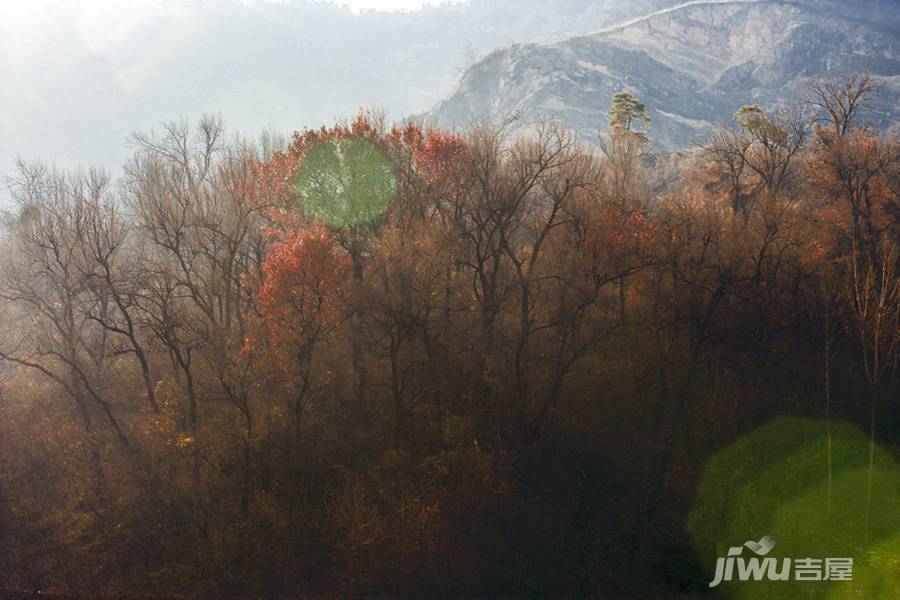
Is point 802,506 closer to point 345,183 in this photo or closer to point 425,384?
point 425,384

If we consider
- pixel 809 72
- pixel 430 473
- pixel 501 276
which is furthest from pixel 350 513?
pixel 809 72

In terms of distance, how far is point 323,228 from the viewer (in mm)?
28406

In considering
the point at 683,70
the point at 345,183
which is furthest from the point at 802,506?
the point at 683,70

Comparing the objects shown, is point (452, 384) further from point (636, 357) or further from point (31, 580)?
point (31, 580)

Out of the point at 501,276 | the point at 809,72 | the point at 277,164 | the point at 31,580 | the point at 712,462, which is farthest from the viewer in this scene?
the point at 809,72

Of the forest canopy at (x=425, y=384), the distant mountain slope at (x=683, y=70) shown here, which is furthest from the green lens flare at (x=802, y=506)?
the distant mountain slope at (x=683, y=70)

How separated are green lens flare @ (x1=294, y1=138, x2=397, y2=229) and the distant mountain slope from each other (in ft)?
352

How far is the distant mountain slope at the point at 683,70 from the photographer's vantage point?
479 ft

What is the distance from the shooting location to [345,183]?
99.1ft

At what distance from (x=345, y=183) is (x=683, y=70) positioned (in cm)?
17038

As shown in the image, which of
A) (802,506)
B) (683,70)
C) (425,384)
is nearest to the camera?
(802,506)

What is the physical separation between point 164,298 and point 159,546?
1095cm

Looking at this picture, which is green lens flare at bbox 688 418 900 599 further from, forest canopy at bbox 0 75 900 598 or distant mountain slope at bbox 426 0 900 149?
distant mountain slope at bbox 426 0 900 149

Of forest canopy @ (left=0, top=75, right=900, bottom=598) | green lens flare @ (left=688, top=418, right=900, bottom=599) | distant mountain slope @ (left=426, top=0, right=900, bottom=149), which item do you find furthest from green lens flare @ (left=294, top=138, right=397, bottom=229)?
distant mountain slope @ (left=426, top=0, right=900, bottom=149)
